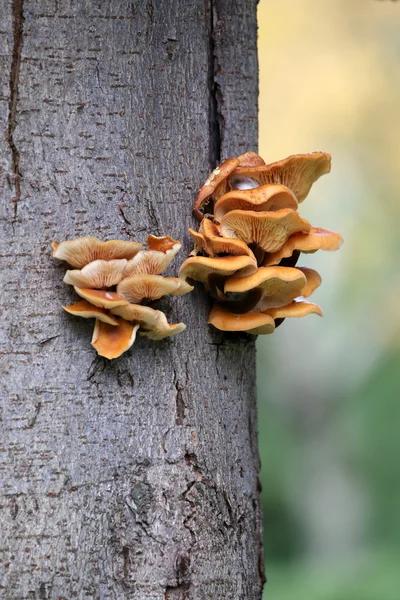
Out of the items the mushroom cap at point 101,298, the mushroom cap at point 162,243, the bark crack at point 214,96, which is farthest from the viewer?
the bark crack at point 214,96

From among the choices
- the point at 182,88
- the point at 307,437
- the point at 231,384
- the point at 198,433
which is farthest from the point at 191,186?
the point at 307,437

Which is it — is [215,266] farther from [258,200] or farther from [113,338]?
[113,338]

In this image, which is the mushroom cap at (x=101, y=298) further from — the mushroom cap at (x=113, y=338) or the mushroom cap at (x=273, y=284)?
the mushroom cap at (x=273, y=284)

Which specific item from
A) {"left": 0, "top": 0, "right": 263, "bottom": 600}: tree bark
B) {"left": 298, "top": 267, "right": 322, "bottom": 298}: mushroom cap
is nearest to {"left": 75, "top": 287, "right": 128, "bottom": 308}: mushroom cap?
{"left": 0, "top": 0, "right": 263, "bottom": 600}: tree bark

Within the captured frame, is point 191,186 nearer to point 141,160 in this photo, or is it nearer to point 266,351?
point 141,160

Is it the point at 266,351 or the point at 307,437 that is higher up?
the point at 266,351

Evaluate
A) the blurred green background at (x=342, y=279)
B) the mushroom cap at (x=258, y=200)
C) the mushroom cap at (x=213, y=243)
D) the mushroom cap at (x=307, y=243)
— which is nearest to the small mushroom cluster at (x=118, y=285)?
the mushroom cap at (x=213, y=243)

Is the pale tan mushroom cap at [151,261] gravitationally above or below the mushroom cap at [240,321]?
above
